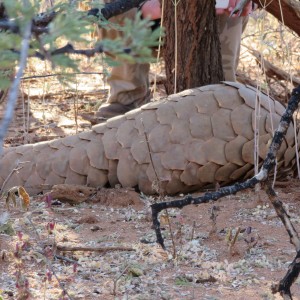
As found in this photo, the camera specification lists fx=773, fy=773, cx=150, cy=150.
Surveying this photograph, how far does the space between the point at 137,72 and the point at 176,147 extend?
5.47 feet

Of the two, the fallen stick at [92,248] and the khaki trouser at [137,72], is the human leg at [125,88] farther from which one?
the fallen stick at [92,248]

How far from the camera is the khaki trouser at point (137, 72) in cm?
468

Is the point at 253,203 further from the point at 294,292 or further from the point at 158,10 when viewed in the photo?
the point at 158,10

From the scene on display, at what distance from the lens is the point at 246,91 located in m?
3.58

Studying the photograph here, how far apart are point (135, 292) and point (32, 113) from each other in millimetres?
3199

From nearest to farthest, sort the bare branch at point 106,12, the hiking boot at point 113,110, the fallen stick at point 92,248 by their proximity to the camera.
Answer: the bare branch at point 106,12 → the fallen stick at point 92,248 → the hiking boot at point 113,110

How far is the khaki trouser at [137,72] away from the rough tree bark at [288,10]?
4.33 ft

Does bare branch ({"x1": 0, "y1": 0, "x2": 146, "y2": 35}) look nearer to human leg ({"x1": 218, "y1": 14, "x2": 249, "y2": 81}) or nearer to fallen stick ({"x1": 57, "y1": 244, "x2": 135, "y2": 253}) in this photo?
fallen stick ({"x1": 57, "y1": 244, "x2": 135, "y2": 253})

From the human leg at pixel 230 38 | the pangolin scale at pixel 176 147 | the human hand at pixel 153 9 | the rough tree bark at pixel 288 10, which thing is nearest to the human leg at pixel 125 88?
the human hand at pixel 153 9

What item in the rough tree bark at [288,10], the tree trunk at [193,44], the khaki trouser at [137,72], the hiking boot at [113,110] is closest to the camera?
the rough tree bark at [288,10]

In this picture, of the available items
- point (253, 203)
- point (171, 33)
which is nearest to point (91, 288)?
point (253, 203)

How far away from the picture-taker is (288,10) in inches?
→ 128

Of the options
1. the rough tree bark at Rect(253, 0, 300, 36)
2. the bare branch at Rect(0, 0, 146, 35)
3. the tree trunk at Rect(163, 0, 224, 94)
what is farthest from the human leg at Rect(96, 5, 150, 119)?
the bare branch at Rect(0, 0, 146, 35)

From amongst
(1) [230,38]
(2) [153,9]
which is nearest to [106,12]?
(2) [153,9]
